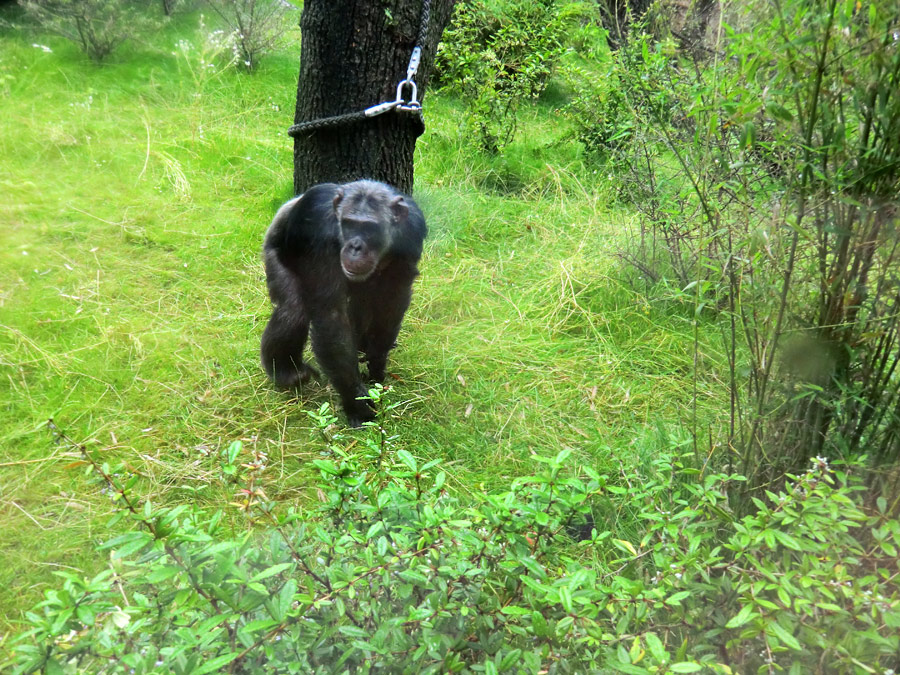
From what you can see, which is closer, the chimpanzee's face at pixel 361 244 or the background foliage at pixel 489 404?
the background foliage at pixel 489 404

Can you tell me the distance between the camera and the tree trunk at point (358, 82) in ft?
12.2

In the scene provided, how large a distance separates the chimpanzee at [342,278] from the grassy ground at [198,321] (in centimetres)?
31

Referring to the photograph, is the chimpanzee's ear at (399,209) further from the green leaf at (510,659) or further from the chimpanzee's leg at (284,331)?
the green leaf at (510,659)

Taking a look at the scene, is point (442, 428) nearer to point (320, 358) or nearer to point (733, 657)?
point (320, 358)

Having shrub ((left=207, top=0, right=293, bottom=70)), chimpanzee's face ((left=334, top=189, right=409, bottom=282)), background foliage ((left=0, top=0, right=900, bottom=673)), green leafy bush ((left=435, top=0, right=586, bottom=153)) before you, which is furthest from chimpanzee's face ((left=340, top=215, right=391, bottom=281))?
shrub ((left=207, top=0, right=293, bottom=70))

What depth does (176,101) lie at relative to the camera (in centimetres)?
498

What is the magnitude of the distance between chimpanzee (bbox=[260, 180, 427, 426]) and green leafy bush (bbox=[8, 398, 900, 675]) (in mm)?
1480

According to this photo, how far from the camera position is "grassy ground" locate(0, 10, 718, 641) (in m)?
2.67

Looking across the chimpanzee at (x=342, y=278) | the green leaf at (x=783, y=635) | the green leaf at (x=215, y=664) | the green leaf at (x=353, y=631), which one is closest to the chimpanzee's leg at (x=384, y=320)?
the chimpanzee at (x=342, y=278)

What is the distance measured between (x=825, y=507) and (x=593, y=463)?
144 centimetres

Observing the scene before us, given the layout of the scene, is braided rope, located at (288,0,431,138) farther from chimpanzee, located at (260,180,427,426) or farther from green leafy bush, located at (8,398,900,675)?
green leafy bush, located at (8,398,900,675)

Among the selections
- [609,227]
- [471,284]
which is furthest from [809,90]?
[609,227]

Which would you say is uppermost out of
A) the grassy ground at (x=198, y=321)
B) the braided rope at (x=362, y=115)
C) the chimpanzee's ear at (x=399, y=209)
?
the braided rope at (x=362, y=115)

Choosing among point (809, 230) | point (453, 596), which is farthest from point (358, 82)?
point (453, 596)
